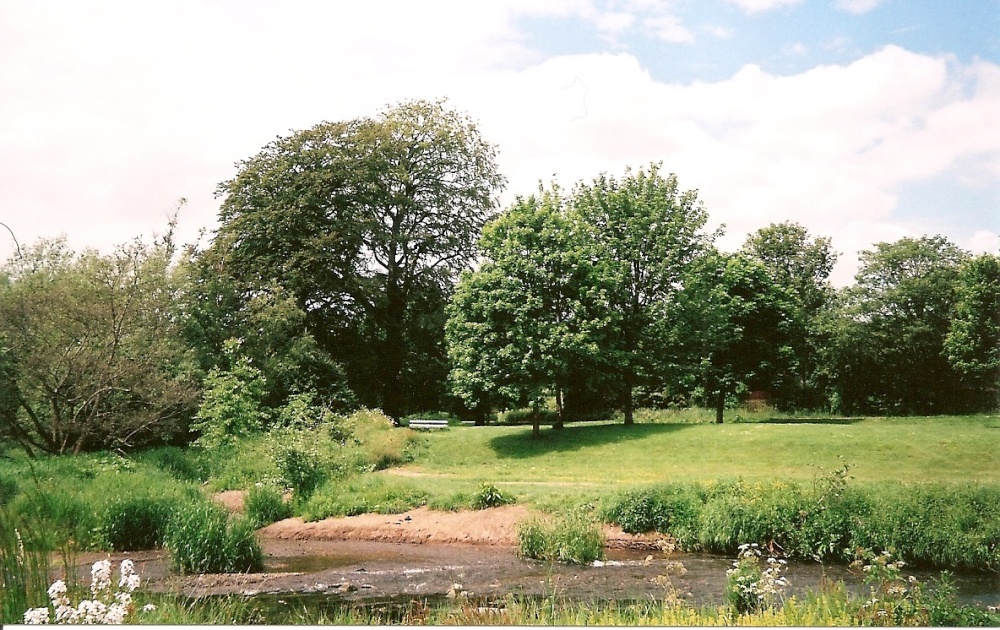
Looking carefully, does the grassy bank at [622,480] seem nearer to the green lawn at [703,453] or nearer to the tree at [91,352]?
the green lawn at [703,453]

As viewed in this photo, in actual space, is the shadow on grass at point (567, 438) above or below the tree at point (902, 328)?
below

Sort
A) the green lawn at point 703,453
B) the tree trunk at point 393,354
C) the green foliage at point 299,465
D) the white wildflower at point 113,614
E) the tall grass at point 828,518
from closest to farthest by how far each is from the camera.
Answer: the white wildflower at point 113,614 < the tall grass at point 828,518 < the green lawn at point 703,453 < the green foliage at point 299,465 < the tree trunk at point 393,354

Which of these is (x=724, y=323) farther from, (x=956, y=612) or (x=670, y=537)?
(x=956, y=612)

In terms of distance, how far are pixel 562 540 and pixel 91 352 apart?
25.7 feet

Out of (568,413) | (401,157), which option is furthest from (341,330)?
(568,413)

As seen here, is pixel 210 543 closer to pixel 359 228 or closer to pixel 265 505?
pixel 265 505

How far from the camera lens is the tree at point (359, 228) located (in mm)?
17047

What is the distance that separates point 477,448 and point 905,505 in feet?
26.4

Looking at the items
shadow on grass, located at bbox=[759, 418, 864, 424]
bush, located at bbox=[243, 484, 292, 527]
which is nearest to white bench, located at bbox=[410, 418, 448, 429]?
bush, located at bbox=[243, 484, 292, 527]

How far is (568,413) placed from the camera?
1877 cm

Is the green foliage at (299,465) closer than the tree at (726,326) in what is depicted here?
Answer: Yes

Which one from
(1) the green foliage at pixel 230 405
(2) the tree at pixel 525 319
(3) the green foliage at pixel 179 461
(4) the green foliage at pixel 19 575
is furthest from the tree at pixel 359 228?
(4) the green foliage at pixel 19 575

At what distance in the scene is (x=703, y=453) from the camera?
47.7 feet

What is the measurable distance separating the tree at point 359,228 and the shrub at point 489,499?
5.39 m
